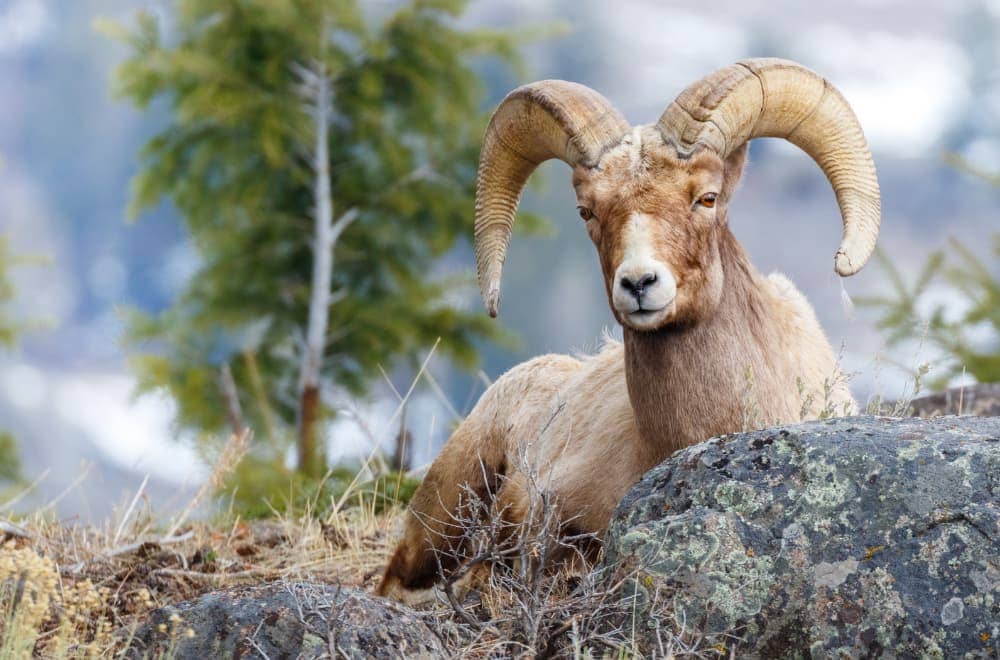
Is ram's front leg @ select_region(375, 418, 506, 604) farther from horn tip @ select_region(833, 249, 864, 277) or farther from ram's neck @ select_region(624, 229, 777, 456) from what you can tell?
horn tip @ select_region(833, 249, 864, 277)

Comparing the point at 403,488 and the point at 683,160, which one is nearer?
the point at 683,160

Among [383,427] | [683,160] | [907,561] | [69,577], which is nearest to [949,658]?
[907,561]

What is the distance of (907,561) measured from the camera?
3.16 meters

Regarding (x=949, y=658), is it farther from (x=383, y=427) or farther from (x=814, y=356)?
(x=383, y=427)

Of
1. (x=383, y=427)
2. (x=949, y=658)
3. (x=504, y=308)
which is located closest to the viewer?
(x=949, y=658)

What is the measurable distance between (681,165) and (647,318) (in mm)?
673

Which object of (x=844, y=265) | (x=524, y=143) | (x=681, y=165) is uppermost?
(x=524, y=143)

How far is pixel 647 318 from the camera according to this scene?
14.9 ft

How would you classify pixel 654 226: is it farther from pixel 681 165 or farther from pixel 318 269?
pixel 318 269

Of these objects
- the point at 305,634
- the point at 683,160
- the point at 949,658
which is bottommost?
the point at 949,658

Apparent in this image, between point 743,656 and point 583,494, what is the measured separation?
211 centimetres

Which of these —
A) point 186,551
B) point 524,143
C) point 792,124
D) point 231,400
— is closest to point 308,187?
point 231,400

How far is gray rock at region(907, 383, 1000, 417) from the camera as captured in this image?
8.09 meters

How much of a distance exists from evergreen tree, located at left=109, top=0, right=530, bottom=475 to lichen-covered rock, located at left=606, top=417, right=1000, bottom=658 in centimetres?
1346
